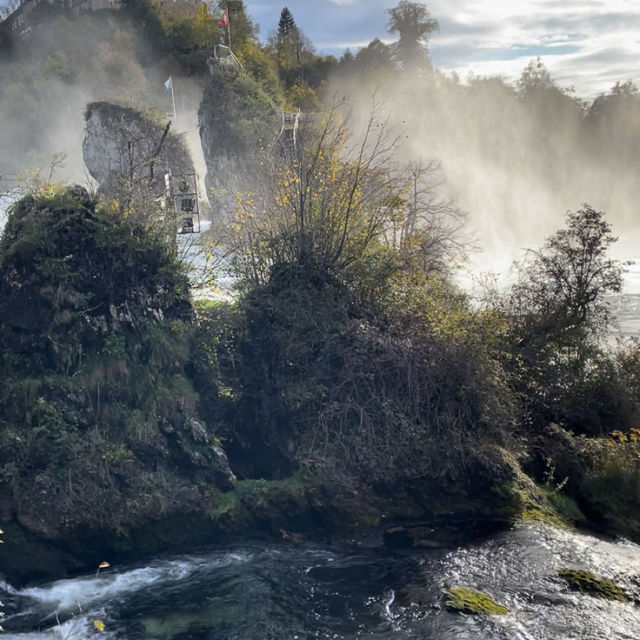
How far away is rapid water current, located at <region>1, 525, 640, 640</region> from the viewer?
30.3 feet

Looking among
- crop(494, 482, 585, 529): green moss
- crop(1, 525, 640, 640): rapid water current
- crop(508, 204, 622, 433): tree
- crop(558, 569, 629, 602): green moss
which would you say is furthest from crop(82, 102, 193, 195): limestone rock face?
crop(558, 569, 629, 602): green moss

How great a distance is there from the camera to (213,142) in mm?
35125

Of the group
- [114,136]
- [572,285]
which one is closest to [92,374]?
[572,285]

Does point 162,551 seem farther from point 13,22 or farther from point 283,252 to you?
point 13,22

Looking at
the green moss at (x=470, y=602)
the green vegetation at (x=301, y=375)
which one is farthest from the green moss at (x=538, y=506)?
the green moss at (x=470, y=602)

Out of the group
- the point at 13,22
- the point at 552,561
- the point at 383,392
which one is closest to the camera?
the point at 552,561

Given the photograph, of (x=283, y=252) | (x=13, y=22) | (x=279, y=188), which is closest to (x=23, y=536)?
(x=283, y=252)

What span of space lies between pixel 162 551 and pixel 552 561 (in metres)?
6.74

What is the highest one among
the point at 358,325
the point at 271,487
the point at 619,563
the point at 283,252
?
the point at 283,252

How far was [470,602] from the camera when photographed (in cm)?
966

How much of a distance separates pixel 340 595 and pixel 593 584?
3896 millimetres

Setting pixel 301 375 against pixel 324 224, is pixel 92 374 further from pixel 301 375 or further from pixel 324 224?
pixel 324 224

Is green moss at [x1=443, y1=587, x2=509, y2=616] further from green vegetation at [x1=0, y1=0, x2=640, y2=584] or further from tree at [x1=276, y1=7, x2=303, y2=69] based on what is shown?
tree at [x1=276, y1=7, x2=303, y2=69]

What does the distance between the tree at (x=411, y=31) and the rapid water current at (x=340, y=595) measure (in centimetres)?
5870
